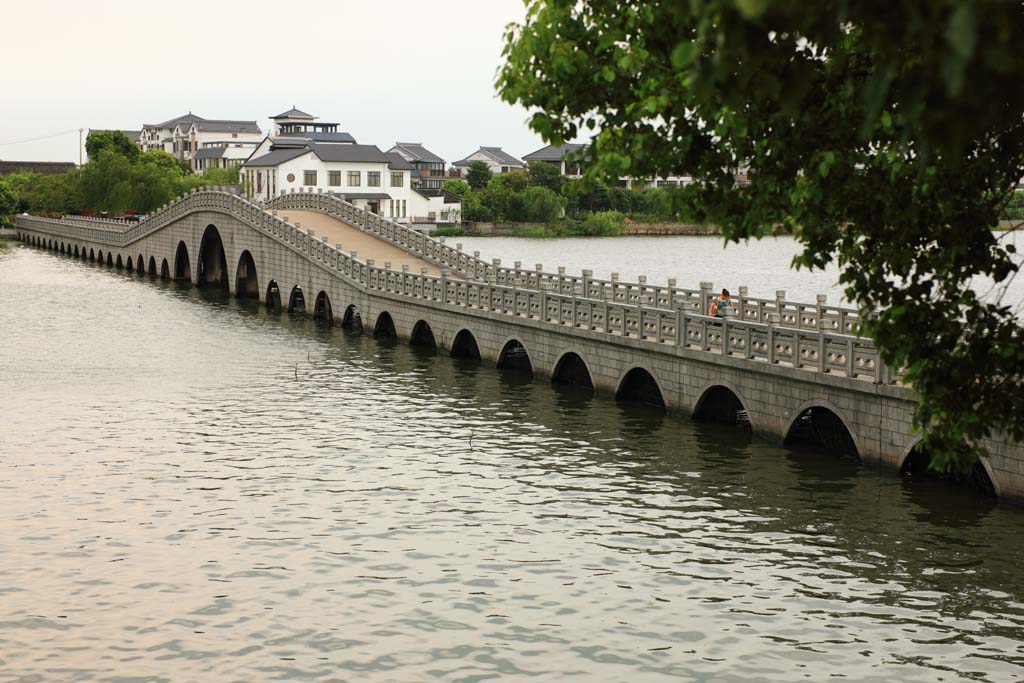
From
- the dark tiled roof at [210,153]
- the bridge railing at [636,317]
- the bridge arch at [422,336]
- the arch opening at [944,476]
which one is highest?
the dark tiled roof at [210,153]

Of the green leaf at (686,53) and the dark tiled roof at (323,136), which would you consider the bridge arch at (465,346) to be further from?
the dark tiled roof at (323,136)

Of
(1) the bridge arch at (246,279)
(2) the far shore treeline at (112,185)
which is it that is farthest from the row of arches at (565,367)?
(2) the far shore treeline at (112,185)

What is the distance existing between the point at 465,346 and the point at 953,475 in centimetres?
2414

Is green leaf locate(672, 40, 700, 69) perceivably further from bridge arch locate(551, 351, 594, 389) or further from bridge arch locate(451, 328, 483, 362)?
bridge arch locate(451, 328, 483, 362)

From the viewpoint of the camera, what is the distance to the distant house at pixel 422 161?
176 meters

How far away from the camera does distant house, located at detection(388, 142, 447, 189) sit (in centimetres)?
17600

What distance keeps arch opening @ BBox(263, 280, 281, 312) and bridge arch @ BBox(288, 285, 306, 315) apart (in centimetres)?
201

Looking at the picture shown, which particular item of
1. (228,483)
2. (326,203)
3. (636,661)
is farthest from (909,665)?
(326,203)

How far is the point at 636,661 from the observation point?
1719cm

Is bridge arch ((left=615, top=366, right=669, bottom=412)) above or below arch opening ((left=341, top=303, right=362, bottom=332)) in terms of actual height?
below

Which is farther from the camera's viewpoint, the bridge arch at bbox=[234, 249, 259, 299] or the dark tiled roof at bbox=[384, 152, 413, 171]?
the dark tiled roof at bbox=[384, 152, 413, 171]

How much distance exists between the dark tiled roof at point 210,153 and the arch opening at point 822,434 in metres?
167

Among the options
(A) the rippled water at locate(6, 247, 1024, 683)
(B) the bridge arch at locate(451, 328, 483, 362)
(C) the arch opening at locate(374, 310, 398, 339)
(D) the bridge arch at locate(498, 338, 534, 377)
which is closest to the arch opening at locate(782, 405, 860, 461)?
(A) the rippled water at locate(6, 247, 1024, 683)

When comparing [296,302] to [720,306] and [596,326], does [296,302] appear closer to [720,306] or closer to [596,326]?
[596,326]
